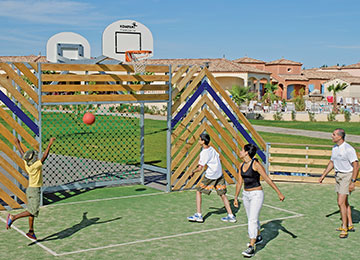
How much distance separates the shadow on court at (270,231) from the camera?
29.9ft

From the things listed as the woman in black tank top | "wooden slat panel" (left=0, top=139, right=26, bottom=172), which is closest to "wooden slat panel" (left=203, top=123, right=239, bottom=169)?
"wooden slat panel" (left=0, top=139, right=26, bottom=172)

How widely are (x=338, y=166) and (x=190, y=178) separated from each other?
5097 millimetres

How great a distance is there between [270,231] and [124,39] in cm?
600

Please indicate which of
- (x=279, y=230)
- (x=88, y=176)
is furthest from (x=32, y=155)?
(x=88, y=176)

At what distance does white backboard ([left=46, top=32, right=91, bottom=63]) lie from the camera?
512 inches

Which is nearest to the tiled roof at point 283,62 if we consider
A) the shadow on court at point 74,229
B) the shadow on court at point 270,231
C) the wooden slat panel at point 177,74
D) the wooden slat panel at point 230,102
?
the wooden slat panel at point 230,102

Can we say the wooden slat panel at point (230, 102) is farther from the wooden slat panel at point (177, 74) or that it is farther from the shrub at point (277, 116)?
the shrub at point (277, 116)

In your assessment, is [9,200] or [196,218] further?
[9,200]

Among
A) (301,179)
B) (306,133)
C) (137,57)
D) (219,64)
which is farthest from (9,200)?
(219,64)

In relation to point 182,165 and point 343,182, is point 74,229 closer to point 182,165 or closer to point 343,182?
point 182,165

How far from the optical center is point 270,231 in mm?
9844

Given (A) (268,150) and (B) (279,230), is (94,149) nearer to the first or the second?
(A) (268,150)

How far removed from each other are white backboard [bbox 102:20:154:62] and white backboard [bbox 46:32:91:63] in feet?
3.17

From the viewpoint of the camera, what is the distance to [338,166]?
9.73m
